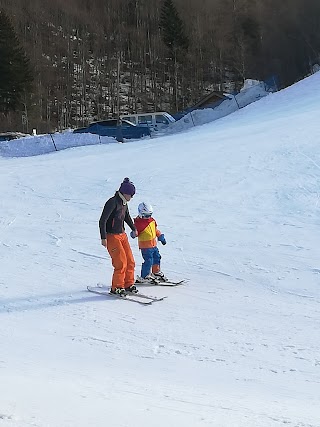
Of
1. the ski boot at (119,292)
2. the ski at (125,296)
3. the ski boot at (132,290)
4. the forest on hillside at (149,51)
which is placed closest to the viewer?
the ski at (125,296)

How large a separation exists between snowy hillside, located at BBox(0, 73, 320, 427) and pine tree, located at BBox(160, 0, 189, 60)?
4782 centimetres

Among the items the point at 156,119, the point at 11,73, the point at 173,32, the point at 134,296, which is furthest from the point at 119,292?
the point at 173,32

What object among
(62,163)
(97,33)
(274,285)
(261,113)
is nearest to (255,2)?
(97,33)

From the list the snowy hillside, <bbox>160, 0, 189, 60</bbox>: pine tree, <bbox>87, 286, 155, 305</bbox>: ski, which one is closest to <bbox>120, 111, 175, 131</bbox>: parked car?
<bbox>160, 0, 189, 60</bbox>: pine tree

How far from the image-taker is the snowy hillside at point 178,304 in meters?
3.88

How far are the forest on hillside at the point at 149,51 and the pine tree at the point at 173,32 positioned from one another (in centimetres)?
10

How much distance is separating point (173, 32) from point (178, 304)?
59.1 meters

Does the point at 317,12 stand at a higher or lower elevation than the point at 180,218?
higher

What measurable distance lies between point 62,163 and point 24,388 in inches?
640

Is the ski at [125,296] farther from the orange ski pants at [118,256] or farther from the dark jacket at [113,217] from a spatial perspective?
the dark jacket at [113,217]

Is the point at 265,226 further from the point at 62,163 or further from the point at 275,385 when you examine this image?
the point at 62,163

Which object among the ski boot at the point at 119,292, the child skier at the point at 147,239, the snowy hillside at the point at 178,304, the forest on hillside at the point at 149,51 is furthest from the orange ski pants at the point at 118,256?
the forest on hillside at the point at 149,51

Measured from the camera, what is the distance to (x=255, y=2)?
65.1 m

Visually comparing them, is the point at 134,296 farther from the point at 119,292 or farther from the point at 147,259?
the point at 147,259
